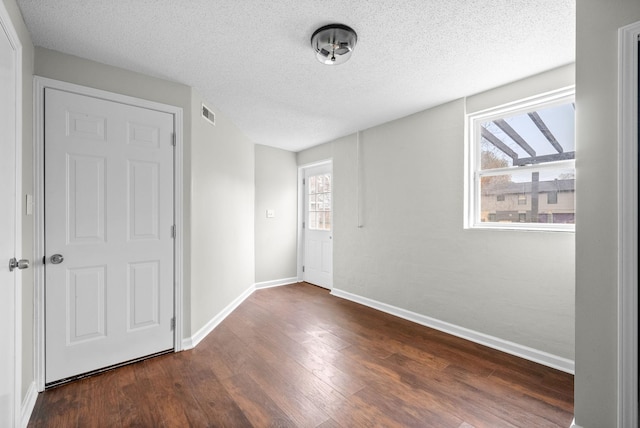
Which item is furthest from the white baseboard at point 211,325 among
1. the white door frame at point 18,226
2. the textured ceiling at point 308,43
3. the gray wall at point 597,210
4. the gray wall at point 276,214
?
the gray wall at point 597,210

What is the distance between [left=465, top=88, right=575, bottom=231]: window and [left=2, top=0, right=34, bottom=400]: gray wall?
351 cm

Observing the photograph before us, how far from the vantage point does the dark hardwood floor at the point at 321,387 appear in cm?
175

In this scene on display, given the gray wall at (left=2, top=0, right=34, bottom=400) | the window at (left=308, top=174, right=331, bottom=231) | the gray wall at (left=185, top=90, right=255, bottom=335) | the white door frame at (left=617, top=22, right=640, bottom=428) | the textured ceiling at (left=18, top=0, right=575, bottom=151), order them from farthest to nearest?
the window at (left=308, top=174, right=331, bottom=231) < the gray wall at (left=185, top=90, right=255, bottom=335) < the gray wall at (left=2, top=0, right=34, bottom=400) < the textured ceiling at (left=18, top=0, right=575, bottom=151) < the white door frame at (left=617, top=22, right=640, bottom=428)

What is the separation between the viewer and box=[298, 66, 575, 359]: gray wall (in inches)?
93.8

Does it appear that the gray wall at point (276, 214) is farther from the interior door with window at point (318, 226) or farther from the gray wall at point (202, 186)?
the gray wall at point (202, 186)

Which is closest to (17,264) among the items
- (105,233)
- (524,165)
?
(105,233)

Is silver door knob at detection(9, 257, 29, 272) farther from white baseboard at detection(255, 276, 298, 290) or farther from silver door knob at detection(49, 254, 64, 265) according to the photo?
white baseboard at detection(255, 276, 298, 290)

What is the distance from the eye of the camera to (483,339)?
276 cm

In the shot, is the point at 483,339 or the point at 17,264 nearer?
the point at 17,264

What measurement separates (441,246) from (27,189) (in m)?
3.46

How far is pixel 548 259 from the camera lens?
7.79 feet

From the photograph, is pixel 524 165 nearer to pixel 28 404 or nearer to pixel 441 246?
pixel 441 246

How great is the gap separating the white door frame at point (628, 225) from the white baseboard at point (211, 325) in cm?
294

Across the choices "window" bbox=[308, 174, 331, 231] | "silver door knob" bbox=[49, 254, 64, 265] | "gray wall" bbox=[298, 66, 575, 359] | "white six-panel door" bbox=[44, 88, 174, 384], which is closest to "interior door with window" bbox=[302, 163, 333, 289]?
"window" bbox=[308, 174, 331, 231]
